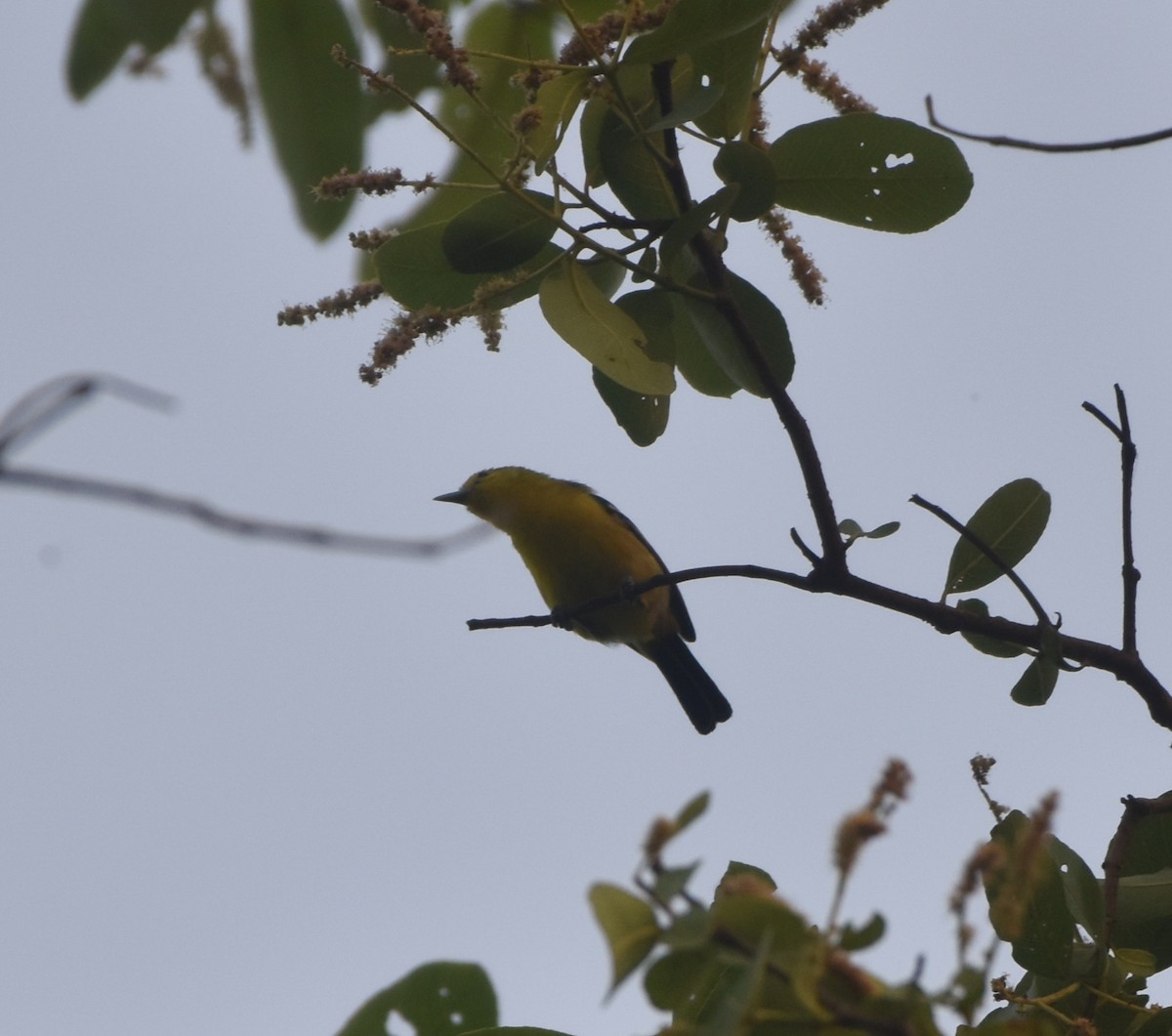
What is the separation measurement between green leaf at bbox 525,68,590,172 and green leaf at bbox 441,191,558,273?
10cm

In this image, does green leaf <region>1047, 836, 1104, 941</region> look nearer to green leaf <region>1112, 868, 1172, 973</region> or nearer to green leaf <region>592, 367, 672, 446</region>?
green leaf <region>1112, 868, 1172, 973</region>

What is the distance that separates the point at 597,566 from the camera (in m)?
6.50

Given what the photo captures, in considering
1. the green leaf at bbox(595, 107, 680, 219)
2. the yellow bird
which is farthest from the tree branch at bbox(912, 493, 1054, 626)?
the yellow bird

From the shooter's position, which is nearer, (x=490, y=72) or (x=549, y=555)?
(x=490, y=72)

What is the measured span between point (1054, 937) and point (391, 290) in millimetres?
1941

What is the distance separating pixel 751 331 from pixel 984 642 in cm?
87

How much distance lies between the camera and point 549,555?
660 cm

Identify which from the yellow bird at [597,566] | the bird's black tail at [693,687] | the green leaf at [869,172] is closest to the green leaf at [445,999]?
the green leaf at [869,172]

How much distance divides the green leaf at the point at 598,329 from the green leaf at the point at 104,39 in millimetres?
1028

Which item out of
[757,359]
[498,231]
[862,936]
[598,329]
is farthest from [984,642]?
[862,936]

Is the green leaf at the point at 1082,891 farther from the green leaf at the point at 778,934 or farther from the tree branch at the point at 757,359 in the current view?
the green leaf at the point at 778,934

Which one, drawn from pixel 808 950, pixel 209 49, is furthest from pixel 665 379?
pixel 808 950

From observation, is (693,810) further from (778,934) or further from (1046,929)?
(1046,929)

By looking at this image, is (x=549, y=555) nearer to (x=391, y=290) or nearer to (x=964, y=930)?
(x=391, y=290)
